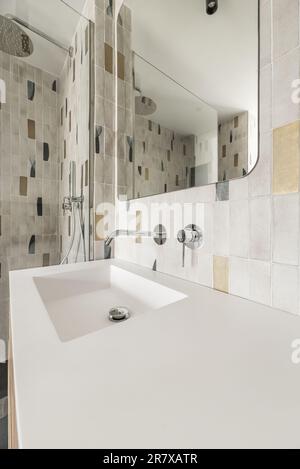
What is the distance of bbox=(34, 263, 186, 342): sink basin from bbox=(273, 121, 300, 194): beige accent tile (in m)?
0.38

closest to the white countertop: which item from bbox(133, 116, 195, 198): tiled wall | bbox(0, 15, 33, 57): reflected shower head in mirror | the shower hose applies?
bbox(133, 116, 195, 198): tiled wall

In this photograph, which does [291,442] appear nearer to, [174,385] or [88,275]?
[174,385]

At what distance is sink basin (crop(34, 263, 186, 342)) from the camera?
69 centimetres

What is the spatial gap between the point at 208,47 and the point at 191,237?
0.62 metres

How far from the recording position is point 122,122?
47.4 inches

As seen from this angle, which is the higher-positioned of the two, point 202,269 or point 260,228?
point 260,228

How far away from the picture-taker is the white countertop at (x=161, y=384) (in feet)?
0.73

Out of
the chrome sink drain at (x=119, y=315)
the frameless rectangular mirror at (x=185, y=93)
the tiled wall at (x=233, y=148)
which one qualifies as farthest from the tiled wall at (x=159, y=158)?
the chrome sink drain at (x=119, y=315)

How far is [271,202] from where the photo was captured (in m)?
0.54

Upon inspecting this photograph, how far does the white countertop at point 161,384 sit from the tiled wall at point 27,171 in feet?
2.86

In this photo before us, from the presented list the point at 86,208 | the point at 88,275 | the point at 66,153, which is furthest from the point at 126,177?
the point at 88,275

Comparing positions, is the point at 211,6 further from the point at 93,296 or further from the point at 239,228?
the point at 93,296

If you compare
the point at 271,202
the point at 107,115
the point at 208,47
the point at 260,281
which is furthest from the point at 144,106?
the point at 260,281

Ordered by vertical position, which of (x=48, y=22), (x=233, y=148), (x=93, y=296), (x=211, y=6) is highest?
(x=48, y=22)
